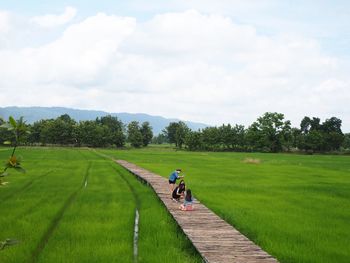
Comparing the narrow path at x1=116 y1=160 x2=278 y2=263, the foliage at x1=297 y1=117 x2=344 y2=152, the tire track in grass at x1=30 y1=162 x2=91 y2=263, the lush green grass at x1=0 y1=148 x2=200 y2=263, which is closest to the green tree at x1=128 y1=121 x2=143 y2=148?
the foliage at x1=297 y1=117 x2=344 y2=152

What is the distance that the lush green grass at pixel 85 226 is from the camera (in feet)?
37.9

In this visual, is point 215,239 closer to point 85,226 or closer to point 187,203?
point 187,203

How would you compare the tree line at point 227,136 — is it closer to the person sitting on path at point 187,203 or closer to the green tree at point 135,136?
the green tree at point 135,136

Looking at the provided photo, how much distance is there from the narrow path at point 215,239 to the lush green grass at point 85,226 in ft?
1.41

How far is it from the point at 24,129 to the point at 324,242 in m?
11.2

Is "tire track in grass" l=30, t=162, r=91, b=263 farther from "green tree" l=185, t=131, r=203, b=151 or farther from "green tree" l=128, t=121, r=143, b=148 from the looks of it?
"green tree" l=128, t=121, r=143, b=148

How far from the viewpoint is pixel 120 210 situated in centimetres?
1847

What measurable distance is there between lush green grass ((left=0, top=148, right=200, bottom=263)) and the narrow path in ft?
1.41

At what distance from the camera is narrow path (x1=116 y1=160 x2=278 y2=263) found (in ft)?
33.7

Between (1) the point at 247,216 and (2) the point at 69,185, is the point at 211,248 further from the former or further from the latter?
(2) the point at 69,185

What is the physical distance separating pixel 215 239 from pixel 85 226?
5.37m

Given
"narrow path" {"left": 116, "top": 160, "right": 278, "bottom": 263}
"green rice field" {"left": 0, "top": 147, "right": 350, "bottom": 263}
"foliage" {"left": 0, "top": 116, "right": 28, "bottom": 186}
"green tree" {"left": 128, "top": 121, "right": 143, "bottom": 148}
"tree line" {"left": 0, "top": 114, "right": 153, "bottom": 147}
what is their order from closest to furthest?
"foliage" {"left": 0, "top": 116, "right": 28, "bottom": 186} → "narrow path" {"left": 116, "top": 160, "right": 278, "bottom": 263} → "green rice field" {"left": 0, "top": 147, "right": 350, "bottom": 263} → "tree line" {"left": 0, "top": 114, "right": 153, "bottom": 147} → "green tree" {"left": 128, "top": 121, "right": 143, "bottom": 148}

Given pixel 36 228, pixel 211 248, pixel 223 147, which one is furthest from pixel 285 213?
pixel 223 147

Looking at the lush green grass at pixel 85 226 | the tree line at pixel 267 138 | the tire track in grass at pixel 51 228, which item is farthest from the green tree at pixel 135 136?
the tire track in grass at pixel 51 228
